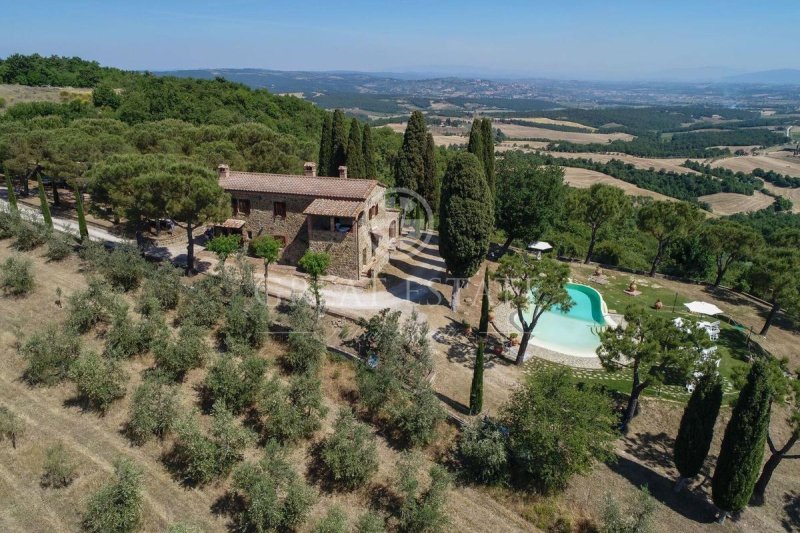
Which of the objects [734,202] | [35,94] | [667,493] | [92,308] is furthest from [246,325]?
[734,202]

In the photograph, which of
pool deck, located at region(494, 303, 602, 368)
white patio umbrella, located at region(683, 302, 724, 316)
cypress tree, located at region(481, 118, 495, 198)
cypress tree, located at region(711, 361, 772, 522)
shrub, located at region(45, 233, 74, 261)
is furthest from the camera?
cypress tree, located at region(481, 118, 495, 198)

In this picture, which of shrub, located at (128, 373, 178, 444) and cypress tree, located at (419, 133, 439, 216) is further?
cypress tree, located at (419, 133, 439, 216)

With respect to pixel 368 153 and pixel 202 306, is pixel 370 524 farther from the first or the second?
pixel 368 153

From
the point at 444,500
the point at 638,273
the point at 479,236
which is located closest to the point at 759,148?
the point at 638,273

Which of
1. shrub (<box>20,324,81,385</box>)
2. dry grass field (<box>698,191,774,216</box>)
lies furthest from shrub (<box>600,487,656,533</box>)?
dry grass field (<box>698,191,774,216</box>)

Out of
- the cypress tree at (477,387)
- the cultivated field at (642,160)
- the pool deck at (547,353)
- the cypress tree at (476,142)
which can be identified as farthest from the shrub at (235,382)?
the cultivated field at (642,160)

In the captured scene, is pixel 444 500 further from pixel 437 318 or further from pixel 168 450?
pixel 437 318

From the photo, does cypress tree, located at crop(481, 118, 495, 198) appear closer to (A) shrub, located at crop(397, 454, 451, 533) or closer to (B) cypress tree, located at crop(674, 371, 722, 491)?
(B) cypress tree, located at crop(674, 371, 722, 491)
